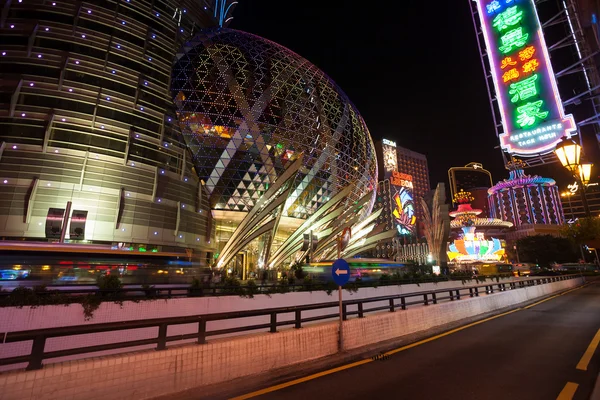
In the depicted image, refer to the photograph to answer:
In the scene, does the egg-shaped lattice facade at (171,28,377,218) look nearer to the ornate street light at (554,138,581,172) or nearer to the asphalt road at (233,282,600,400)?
the ornate street light at (554,138,581,172)

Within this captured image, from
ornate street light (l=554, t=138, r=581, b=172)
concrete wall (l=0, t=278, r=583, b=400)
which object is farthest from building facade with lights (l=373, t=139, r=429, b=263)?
concrete wall (l=0, t=278, r=583, b=400)

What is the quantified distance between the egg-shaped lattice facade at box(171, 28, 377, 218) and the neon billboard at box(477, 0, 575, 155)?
78.5 ft

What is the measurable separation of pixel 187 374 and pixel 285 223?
130 feet

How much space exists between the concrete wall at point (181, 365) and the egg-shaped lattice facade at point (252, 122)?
3241 cm

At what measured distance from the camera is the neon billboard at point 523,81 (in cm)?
1852

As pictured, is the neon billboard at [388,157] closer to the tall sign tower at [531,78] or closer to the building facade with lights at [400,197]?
the building facade with lights at [400,197]

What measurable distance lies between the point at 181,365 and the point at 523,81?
25.0 metres

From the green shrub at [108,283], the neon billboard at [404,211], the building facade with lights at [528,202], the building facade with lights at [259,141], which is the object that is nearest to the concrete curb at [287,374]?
the green shrub at [108,283]

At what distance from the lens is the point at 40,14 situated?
31359 mm

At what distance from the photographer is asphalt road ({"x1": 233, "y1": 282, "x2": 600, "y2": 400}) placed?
5375mm

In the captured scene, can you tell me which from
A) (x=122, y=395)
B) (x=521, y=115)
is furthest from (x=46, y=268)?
(x=521, y=115)

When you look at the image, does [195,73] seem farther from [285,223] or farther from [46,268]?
[46,268]

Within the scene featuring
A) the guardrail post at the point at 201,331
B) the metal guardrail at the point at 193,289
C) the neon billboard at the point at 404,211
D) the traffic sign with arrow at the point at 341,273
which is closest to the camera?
the guardrail post at the point at 201,331

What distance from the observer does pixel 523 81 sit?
66.3 ft
